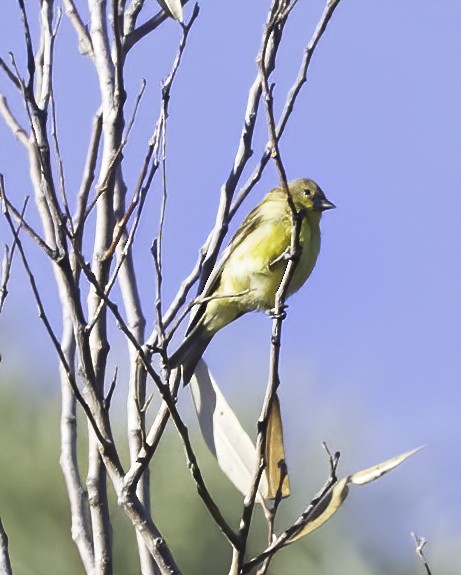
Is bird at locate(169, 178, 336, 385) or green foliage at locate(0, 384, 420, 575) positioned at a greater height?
green foliage at locate(0, 384, 420, 575)

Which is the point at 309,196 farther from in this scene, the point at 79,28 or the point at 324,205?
the point at 79,28

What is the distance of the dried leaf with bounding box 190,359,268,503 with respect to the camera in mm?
3121

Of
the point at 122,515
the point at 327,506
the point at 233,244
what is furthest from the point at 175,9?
the point at 122,515

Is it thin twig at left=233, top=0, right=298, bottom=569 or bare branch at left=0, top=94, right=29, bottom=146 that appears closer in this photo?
thin twig at left=233, top=0, right=298, bottom=569

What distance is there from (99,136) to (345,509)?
20.7 feet

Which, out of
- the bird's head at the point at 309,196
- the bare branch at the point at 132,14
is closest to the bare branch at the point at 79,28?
the bare branch at the point at 132,14

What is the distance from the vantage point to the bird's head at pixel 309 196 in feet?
15.0

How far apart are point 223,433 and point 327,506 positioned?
1.93 ft

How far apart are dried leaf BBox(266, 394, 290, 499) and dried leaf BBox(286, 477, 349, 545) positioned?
0.49 feet

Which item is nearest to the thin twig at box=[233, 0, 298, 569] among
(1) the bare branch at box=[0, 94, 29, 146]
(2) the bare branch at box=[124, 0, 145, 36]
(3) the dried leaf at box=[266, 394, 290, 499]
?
(3) the dried leaf at box=[266, 394, 290, 499]

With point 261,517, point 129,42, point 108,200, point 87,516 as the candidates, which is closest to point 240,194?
point 108,200

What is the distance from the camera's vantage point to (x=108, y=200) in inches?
122

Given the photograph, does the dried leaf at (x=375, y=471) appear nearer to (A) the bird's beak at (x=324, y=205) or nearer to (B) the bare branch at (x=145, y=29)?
(B) the bare branch at (x=145, y=29)

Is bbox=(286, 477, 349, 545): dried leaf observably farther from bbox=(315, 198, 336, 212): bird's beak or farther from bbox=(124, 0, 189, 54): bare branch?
bbox=(315, 198, 336, 212): bird's beak
